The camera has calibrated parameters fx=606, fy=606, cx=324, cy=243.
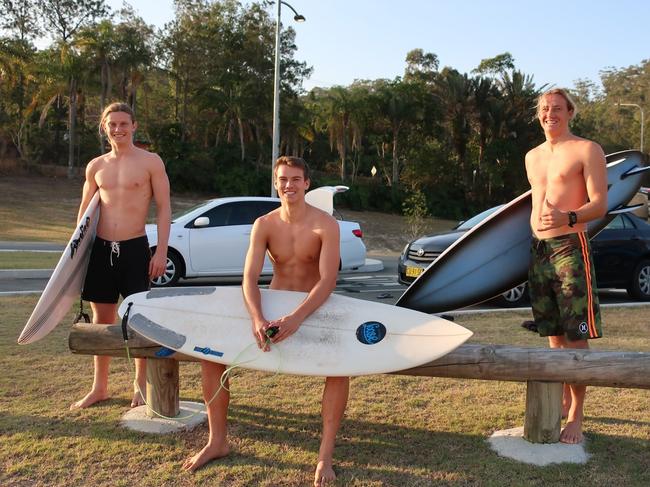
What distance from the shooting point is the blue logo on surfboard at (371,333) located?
10.2ft

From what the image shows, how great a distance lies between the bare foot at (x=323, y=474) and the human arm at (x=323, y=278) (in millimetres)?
643

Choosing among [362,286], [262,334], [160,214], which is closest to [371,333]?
[262,334]

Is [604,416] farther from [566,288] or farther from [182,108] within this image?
[182,108]

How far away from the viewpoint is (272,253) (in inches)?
131

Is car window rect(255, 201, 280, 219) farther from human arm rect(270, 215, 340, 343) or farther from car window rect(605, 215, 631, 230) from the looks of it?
human arm rect(270, 215, 340, 343)

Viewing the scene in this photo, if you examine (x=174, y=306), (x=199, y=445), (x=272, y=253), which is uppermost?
(x=272, y=253)

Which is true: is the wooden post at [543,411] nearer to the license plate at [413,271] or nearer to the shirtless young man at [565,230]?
the shirtless young man at [565,230]

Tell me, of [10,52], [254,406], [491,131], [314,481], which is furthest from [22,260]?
[491,131]

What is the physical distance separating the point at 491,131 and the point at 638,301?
27795 mm

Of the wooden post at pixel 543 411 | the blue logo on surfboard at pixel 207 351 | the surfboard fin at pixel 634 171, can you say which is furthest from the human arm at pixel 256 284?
the surfboard fin at pixel 634 171

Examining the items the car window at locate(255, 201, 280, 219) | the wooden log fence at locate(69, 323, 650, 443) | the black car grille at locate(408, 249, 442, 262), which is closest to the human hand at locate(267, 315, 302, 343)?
the wooden log fence at locate(69, 323, 650, 443)

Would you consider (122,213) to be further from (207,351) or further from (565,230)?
(565,230)

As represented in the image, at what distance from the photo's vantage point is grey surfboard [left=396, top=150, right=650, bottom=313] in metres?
3.91

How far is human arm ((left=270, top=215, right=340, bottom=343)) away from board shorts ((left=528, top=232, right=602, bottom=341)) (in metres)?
1.19
